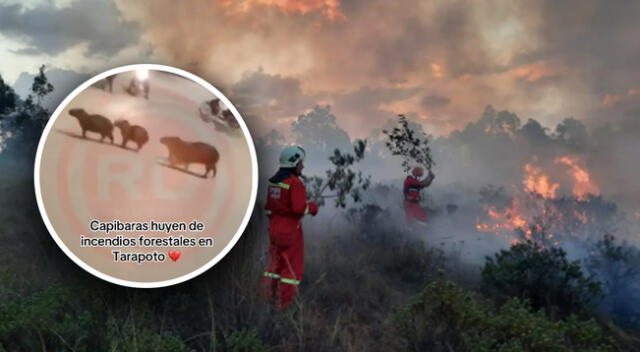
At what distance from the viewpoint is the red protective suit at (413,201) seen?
491 inches

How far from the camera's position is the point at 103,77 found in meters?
6.38

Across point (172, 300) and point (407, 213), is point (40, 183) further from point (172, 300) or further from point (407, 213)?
point (407, 213)

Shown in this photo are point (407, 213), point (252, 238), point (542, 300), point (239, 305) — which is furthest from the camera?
point (407, 213)

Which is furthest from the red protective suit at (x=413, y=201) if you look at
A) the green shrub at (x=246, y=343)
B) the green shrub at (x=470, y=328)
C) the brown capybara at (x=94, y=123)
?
the brown capybara at (x=94, y=123)

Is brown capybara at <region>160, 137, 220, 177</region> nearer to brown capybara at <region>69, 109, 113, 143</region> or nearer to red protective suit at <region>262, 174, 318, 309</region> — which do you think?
brown capybara at <region>69, 109, 113, 143</region>

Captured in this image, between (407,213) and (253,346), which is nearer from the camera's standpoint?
(253,346)

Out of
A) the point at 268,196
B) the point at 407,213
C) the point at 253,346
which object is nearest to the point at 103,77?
the point at 268,196

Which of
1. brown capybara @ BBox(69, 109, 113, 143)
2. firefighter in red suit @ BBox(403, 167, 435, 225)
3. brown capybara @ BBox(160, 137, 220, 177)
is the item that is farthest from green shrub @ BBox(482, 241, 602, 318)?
brown capybara @ BBox(69, 109, 113, 143)

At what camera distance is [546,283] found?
382 inches

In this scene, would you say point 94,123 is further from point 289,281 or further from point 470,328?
point 470,328

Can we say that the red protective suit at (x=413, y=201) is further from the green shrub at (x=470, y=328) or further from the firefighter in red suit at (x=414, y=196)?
the green shrub at (x=470, y=328)

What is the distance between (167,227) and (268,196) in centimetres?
168

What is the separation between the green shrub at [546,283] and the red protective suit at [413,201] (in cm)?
291

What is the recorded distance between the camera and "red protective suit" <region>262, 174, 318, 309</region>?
7.55 m
